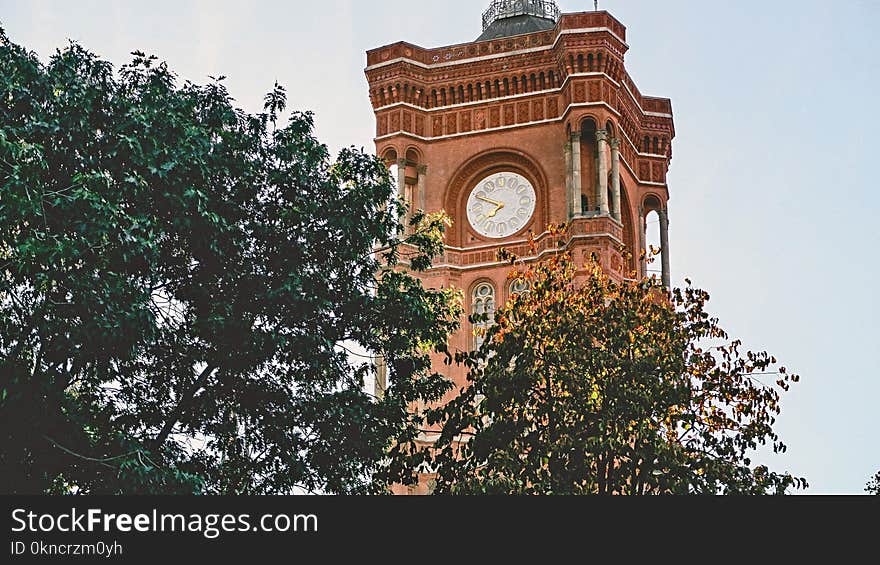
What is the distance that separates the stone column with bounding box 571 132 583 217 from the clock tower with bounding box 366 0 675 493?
4 centimetres

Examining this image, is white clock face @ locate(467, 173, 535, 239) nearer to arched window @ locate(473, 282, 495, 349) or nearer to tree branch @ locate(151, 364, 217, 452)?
arched window @ locate(473, 282, 495, 349)

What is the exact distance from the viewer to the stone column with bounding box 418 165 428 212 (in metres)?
39.8

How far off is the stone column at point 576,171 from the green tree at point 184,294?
66.5 ft

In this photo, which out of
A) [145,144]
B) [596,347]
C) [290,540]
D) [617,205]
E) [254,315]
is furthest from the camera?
[617,205]

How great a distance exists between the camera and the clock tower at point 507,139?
3828cm

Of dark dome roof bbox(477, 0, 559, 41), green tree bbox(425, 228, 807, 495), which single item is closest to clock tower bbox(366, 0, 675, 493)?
dark dome roof bbox(477, 0, 559, 41)

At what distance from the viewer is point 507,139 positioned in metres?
39.9

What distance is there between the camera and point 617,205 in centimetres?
3772

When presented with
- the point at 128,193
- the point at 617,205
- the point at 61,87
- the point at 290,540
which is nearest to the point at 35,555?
the point at 290,540

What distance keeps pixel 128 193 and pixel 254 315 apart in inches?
96.3

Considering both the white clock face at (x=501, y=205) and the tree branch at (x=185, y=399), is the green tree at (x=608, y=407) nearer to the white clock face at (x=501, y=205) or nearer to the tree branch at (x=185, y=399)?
the tree branch at (x=185, y=399)

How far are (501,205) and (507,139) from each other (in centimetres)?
234

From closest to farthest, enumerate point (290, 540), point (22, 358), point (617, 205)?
1. point (290, 540)
2. point (22, 358)
3. point (617, 205)

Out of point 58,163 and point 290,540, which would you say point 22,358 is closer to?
point 58,163
